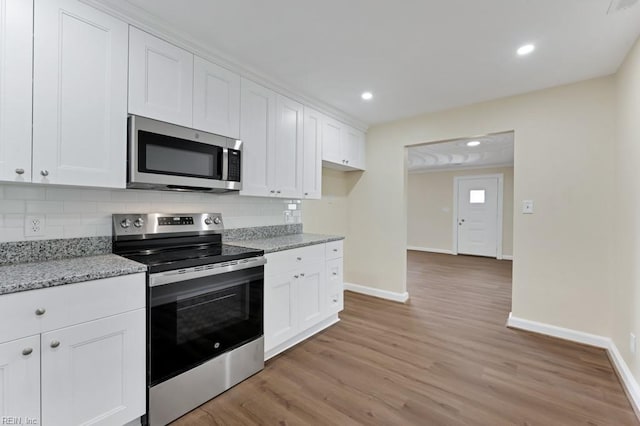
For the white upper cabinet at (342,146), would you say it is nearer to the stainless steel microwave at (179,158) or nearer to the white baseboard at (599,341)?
the stainless steel microwave at (179,158)

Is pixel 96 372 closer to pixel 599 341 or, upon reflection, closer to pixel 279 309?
pixel 279 309

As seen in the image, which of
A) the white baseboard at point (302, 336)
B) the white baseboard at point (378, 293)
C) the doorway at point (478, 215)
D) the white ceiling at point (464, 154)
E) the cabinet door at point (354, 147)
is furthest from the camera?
the doorway at point (478, 215)

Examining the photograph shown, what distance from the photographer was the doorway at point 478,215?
710cm

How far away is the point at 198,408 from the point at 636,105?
11.4ft

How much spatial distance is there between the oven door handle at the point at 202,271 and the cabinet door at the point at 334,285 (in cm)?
96

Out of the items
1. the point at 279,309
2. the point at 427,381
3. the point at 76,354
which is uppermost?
the point at 76,354

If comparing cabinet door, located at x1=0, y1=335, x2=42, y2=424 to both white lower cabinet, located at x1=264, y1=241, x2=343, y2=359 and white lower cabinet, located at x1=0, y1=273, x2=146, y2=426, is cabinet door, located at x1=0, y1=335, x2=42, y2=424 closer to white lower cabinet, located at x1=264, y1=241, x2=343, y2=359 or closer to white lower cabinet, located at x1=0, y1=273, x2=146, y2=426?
white lower cabinet, located at x1=0, y1=273, x2=146, y2=426

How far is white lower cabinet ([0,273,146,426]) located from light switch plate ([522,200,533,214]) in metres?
3.33

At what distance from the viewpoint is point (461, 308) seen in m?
3.62

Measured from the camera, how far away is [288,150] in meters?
2.86

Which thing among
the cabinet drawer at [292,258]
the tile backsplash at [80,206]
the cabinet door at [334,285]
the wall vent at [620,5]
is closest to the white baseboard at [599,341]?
the cabinet door at [334,285]

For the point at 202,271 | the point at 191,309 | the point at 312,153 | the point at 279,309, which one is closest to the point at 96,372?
the point at 191,309

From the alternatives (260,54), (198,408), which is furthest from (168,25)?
(198,408)

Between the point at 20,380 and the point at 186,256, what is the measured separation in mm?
855
